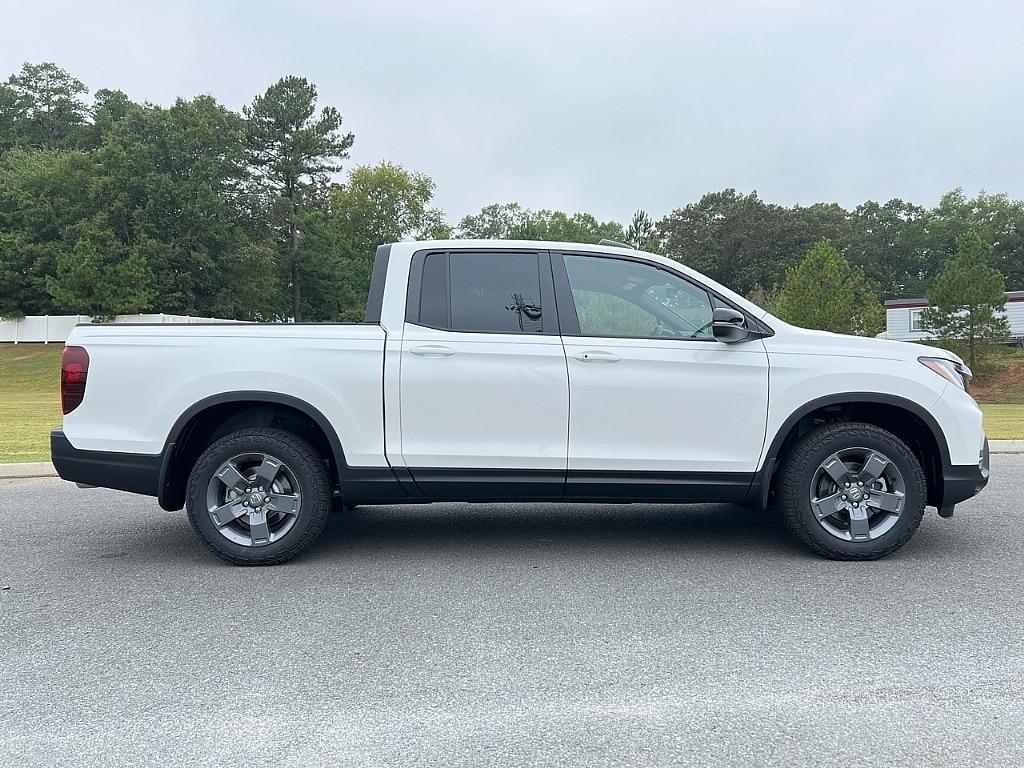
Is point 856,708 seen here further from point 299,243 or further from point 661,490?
point 299,243

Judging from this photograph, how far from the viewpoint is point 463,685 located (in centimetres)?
325

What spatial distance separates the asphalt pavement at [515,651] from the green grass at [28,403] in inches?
228

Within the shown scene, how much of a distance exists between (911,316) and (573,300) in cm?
Answer: 4723

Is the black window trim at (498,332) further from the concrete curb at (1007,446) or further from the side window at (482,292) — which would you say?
the concrete curb at (1007,446)

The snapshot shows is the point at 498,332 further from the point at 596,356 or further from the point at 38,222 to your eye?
the point at 38,222

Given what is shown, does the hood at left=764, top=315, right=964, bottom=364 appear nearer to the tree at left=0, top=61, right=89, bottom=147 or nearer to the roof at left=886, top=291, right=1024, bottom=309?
the roof at left=886, top=291, right=1024, bottom=309

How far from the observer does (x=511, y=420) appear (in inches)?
192

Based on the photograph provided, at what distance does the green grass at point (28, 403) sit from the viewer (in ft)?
A: 35.8

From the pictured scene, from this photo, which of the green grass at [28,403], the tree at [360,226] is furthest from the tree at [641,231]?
the green grass at [28,403]

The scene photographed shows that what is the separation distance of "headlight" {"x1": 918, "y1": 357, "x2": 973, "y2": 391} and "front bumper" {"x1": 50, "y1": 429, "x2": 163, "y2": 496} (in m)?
4.70

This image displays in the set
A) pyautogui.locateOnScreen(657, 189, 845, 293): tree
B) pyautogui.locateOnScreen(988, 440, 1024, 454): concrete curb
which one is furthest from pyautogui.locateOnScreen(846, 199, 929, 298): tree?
pyautogui.locateOnScreen(988, 440, 1024, 454): concrete curb

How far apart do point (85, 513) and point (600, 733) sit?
546 centimetres

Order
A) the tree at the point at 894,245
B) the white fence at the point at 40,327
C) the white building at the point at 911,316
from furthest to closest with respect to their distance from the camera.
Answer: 1. the tree at the point at 894,245
2. the white fence at the point at 40,327
3. the white building at the point at 911,316

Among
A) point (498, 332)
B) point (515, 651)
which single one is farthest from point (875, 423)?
point (515, 651)
